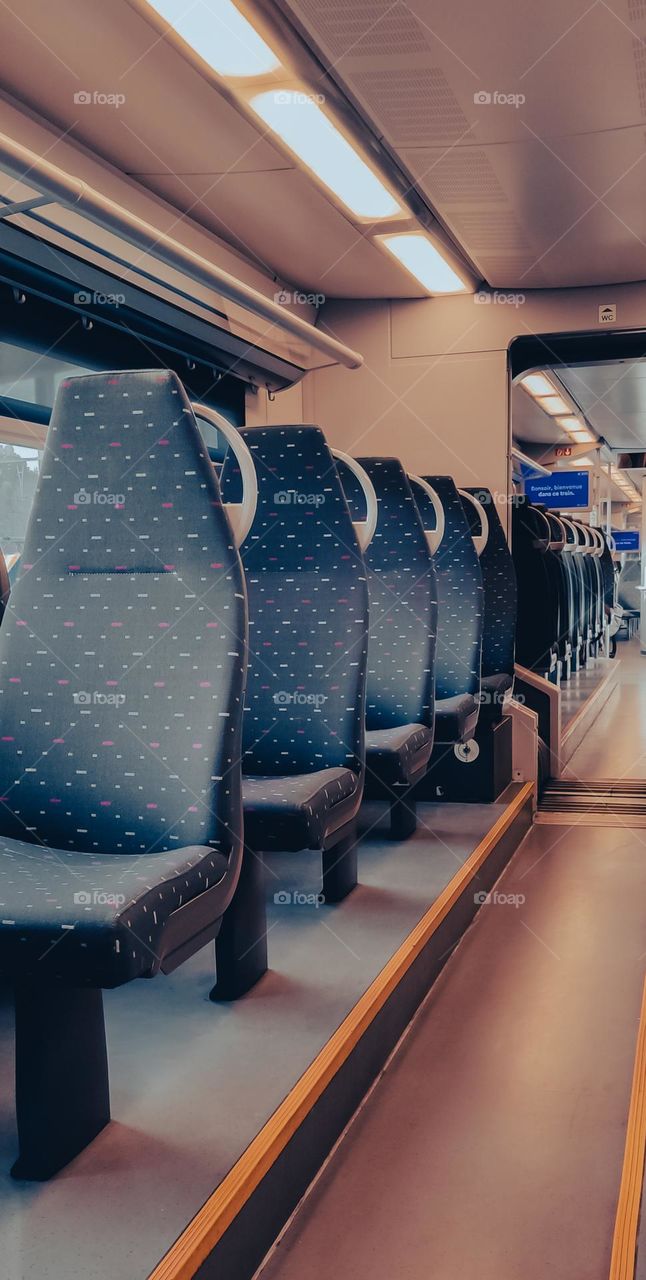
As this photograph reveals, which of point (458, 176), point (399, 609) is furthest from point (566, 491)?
point (399, 609)

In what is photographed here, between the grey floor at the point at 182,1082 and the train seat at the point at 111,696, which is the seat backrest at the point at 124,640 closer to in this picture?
the train seat at the point at 111,696

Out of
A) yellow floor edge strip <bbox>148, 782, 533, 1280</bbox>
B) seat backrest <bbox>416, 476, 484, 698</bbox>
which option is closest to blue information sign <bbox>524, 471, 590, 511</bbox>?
seat backrest <bbox>416, 476, 484, 698</bbox>

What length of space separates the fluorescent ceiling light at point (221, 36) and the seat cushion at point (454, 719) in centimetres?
217

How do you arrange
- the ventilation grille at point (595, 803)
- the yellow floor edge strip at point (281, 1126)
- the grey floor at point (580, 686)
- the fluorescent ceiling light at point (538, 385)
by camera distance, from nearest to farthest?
the yellow floor edge strip at point (281, 1126) < the ventilation grille at point (595, 803) < the grey floor at point (580, 686) < the fluorescent ceiling light at point (538, 385)

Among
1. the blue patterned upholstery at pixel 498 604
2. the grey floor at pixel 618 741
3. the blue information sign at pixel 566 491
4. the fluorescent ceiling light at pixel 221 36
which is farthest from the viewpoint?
the blue information sign at pixel 566 491

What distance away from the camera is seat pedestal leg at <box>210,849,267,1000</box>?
2453 mm

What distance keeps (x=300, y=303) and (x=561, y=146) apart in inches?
83.9

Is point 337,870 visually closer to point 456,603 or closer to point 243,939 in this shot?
point 243,939

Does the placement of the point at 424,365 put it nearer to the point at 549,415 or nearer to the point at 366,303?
the point at 366,303

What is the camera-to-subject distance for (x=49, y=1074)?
173 centimetres

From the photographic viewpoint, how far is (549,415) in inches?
467

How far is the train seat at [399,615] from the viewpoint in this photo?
3633mm

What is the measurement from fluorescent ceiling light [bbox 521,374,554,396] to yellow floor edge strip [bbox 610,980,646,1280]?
7.50 metres

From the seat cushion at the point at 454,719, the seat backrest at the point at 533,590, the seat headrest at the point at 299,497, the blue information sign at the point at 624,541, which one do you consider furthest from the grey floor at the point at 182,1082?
the blue information sign at the point at 624,541
